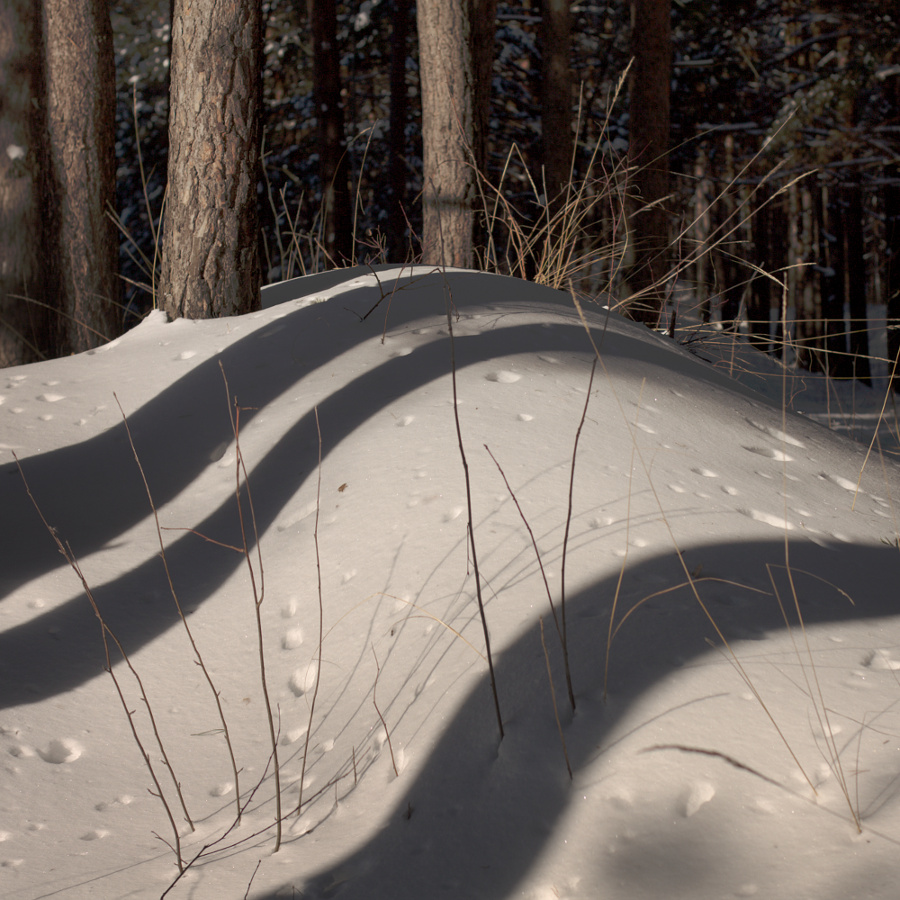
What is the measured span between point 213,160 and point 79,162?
6.74 feet

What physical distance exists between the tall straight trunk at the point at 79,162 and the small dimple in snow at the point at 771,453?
14.3 feet

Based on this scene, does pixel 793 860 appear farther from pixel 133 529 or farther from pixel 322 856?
pixel 133 529

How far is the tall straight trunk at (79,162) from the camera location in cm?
556

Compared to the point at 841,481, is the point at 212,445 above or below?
above

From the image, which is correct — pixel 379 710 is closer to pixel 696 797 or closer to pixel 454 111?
pixel 696 797

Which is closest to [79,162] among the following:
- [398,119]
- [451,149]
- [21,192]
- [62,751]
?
[21,192]

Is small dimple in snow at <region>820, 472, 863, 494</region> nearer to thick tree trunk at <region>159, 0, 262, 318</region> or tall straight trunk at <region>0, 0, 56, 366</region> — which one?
thick tree trunk at <region>159, 0, 262, 318</region>

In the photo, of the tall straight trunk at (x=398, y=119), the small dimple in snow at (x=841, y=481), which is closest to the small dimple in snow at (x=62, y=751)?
the small dimple in snow at (x=841, y=481)

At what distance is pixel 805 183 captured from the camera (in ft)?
37.7

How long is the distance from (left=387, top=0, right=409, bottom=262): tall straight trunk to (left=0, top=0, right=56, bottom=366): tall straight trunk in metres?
6.86

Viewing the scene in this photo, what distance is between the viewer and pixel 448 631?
1.94 m

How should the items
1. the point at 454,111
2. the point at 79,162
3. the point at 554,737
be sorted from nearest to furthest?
the point at 554,737 → the point at 79,162 → the point at 454,111

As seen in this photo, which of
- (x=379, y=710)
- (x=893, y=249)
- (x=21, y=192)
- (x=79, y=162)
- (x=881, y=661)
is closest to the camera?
(x=881, y=661)

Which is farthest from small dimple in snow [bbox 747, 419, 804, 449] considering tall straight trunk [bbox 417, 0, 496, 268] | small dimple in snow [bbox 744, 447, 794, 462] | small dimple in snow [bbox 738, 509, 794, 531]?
tall straight trunk [bbox 417, 0, 496, 268]
